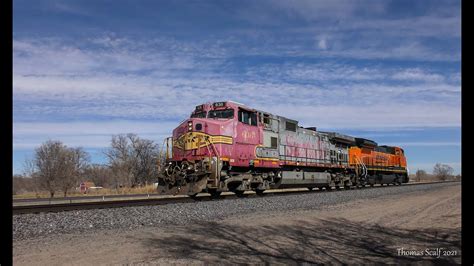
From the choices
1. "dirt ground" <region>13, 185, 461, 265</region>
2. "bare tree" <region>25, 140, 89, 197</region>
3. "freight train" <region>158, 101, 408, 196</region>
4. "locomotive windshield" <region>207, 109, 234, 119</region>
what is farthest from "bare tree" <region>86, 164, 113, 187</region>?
"dirt ground" <region>13, 185, 461, 265</region>

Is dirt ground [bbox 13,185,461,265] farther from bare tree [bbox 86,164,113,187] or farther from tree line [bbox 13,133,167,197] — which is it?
bare tree [bbox 86,164,113,187]

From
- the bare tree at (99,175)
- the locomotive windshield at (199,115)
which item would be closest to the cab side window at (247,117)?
the locomotive windshield at (199,115)

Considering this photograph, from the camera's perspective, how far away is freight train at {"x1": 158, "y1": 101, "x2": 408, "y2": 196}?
17500 millimetres

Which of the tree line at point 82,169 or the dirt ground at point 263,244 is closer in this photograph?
the dirt ground at point 263,244

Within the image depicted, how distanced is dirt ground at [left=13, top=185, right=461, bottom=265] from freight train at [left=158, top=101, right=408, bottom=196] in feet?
20.9

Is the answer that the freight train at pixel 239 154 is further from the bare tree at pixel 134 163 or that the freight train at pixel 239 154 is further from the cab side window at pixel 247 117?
the bare tree at pixel 134 163

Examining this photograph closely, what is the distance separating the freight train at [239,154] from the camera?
17.5 m

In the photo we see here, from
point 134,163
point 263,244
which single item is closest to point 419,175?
point 134,163

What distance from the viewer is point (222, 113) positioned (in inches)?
754

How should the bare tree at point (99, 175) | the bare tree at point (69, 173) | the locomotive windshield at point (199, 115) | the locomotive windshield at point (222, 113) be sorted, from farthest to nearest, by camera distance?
the bare tree at point (99, 175) < the bare tree at point (69, 173) < the locomotive windshield at point (199, 115) < the locomotive windshield at point (222, 113)
